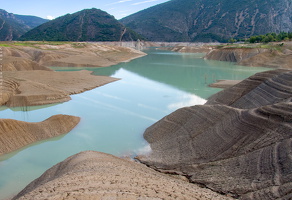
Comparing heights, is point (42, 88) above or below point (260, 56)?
below

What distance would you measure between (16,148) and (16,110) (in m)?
8.60

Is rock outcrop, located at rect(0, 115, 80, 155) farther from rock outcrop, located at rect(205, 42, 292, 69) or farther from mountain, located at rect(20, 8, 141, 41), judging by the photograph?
mountain, located at rect(20, 8, 141, 41)

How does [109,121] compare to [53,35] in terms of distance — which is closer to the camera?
A: [109,121]

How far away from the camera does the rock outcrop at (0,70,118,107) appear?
71.1ft

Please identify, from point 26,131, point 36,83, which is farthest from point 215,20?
point 26,131

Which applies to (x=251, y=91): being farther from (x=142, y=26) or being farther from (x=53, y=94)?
(x=142, y=26)

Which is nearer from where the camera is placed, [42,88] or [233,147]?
[233,147]

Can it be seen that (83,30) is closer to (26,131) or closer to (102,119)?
(102,119)

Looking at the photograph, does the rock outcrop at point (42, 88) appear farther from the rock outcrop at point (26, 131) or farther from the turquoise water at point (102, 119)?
the rock outcrop at point (26, 131)

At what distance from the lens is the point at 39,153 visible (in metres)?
12.6

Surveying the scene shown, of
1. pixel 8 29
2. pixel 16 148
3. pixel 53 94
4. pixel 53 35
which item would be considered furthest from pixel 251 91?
pixel 8 29

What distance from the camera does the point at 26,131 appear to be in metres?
13.7

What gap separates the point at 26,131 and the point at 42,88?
1182 cm

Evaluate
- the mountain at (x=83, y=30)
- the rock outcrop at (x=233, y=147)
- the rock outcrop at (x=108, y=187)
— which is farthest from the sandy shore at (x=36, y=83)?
the mountain at (x=83, y=30)
